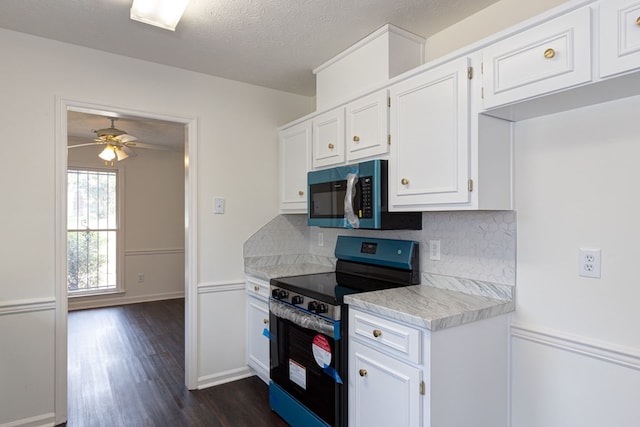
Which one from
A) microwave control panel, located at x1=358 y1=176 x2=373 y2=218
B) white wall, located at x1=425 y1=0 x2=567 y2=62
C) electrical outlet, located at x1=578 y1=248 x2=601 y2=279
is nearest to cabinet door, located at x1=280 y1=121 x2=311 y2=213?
microwave control panel, located at x1=358 y1=176 x2=373 y2=218

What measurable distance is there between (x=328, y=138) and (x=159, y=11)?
1196mm

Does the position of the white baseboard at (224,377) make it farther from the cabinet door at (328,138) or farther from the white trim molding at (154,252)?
the white trim molding at (154,252)

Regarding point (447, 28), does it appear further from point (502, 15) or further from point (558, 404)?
point (558, 404)

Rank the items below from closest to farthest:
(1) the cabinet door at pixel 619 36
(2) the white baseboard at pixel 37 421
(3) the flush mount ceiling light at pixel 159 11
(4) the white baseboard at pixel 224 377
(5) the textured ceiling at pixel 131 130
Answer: (1) the cabinet door at pixel 619 36 → (3) the flush mount ceiling light at pixel 159 11 → (2) the white baseboard at pixel 37 421 → (4) the white baseboard at pixel 224 377 → (5) the textured ceiling at pixel 131 130

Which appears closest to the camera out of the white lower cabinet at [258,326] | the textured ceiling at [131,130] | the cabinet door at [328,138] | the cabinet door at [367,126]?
the cabinet door at [367,126]

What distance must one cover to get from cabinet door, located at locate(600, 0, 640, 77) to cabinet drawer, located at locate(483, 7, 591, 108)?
1.7 inches

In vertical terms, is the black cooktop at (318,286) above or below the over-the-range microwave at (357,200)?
below

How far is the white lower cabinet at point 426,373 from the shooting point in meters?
1.50

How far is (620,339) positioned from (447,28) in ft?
5.81

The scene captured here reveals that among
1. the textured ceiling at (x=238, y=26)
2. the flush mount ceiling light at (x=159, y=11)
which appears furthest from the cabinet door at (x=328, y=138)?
the flush mount ceiling light at (x=159, y=11)

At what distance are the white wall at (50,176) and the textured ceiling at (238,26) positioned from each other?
155 mm

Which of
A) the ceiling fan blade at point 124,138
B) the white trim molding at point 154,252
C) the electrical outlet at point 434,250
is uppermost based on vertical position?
the ceiling fan blade at point 124,138

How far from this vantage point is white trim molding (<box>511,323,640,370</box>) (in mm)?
1411

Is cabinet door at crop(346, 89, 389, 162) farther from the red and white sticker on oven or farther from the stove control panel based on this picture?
the red and white sticker on oven
